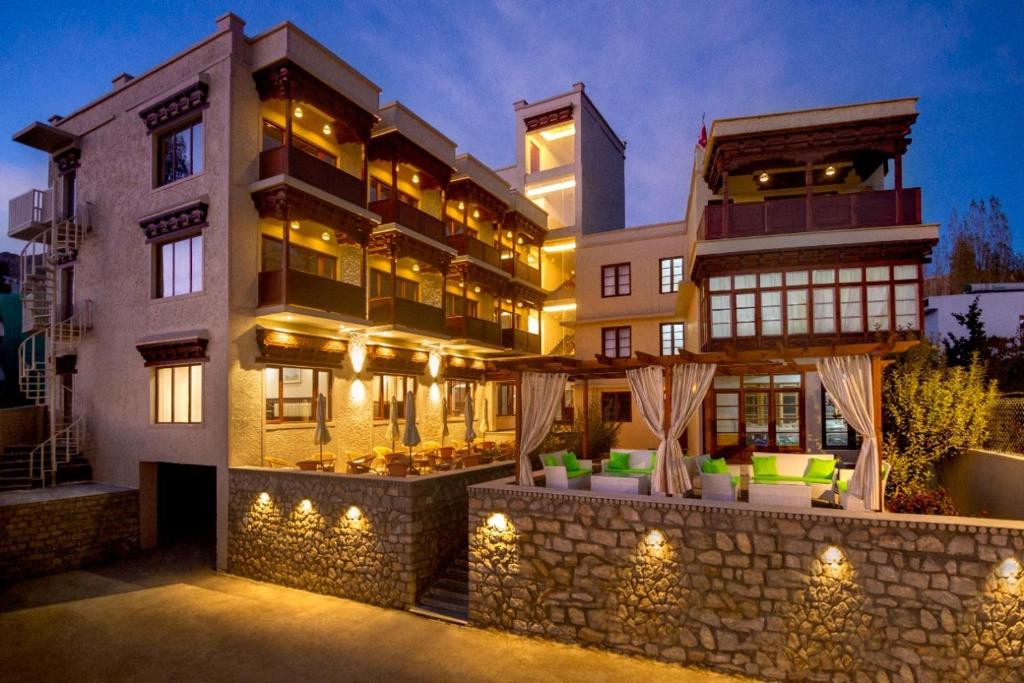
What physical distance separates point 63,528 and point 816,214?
21.4 m

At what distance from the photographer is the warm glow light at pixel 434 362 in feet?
68.5

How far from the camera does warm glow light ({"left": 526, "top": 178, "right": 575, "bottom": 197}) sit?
2908 cm

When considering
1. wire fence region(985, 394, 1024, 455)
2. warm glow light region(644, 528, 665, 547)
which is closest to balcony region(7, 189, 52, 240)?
warm glow light region(644, 528, 665, 547)

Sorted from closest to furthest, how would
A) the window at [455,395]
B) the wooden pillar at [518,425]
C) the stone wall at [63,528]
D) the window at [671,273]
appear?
the wooden pillar at [518,425] → the stone wall at [63,528] → the window at [455,395] → the window at [671,273]

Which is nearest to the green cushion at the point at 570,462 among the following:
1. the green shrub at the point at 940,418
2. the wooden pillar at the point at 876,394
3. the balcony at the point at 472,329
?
the wooden pillar at the point at 876,394

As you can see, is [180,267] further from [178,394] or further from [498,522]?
[498,522]

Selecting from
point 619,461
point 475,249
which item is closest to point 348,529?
point 619,461

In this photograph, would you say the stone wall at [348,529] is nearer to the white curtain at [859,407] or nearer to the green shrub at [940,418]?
the white curtain at [859,407]

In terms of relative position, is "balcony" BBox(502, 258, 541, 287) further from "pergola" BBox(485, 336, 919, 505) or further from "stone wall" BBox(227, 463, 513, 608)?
"pergola" BBox(485, 336, 919, 505)

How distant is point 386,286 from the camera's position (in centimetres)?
2002

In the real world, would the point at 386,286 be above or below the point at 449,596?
above

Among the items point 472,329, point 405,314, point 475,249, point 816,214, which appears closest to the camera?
point 816,214

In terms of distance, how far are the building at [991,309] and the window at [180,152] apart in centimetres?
2915

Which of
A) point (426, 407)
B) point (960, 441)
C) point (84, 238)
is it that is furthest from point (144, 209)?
point (960, 441)
